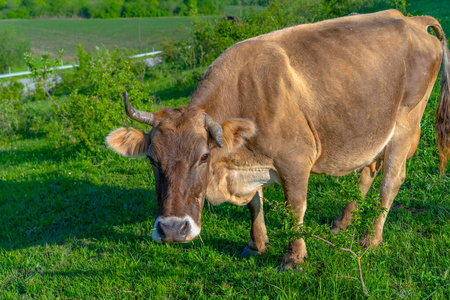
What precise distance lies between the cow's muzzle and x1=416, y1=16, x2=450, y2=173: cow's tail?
154 inches

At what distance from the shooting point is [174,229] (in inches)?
143

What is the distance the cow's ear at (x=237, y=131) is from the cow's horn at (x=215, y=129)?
0.48ft

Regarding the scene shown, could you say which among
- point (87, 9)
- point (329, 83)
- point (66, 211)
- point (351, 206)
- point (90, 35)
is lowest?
point (90, 35)

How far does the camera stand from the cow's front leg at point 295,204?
14.4 ft

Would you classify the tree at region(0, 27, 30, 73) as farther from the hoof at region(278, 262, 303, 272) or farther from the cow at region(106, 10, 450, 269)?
the hoof at region(278, 262, 303, 272)

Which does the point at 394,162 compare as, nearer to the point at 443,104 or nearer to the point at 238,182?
the point at 443,104

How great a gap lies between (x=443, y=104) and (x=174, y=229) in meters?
4.21

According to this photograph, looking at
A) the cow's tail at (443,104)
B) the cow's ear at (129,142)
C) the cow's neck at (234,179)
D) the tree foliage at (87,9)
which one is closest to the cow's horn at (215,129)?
the cow's neck at (234,179)

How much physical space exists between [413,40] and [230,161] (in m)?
2.80

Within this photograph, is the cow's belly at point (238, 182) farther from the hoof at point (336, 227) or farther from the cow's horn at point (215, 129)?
the hoof at point (336, 227)

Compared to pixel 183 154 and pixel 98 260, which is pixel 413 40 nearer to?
pixel 183 154

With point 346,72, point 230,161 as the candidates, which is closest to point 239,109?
point 230,161

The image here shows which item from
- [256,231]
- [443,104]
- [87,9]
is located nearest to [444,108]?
[443,104]

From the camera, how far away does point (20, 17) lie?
4048 inches
